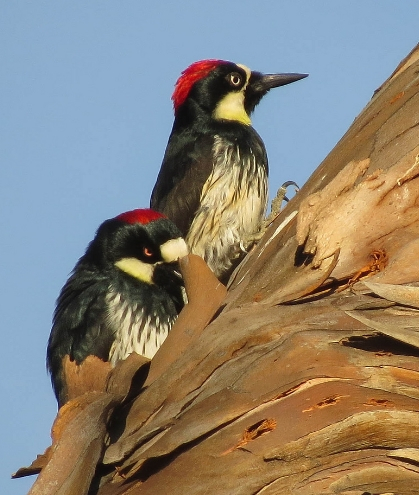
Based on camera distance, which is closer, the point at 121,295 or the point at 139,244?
the point at 121,295

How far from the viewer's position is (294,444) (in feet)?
9.86

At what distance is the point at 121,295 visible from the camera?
219 inches

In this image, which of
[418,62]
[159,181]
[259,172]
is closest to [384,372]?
[418,62]

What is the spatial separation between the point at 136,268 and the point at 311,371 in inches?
109

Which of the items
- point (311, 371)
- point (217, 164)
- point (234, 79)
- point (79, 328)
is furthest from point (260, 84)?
point (311, 371)

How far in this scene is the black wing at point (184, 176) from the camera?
6137mm

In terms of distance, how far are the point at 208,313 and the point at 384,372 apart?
2.78ft

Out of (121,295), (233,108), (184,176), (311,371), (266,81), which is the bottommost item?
(311,371)

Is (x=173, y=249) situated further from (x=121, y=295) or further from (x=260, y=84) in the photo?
(x=260, y=84)

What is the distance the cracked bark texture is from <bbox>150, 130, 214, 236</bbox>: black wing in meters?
2.42

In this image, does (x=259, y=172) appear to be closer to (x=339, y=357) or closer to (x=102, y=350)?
(x=102, y=350)

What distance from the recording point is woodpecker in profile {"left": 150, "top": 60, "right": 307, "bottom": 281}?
6047mm

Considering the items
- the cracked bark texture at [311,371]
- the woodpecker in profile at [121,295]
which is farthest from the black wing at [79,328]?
the cracked bark texture at [311,371]

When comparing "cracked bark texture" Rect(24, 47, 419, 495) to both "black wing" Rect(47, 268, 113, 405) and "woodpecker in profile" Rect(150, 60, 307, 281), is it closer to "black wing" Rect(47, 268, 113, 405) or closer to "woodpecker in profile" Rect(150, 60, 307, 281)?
"black wing" Rect(47, 268, 113, 405)
